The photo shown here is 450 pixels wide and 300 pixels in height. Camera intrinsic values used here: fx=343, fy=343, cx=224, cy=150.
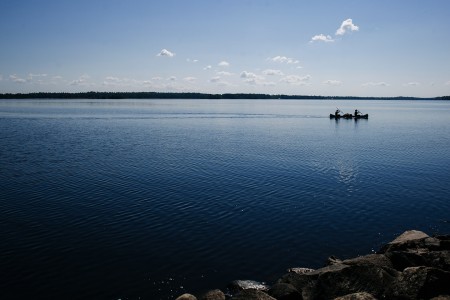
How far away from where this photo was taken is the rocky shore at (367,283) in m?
13.1

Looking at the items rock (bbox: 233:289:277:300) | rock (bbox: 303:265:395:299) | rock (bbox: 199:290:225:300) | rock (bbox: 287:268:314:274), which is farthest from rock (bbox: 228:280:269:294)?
rock (bbox: 303:265:395:299)

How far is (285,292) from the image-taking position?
14383 millimetres

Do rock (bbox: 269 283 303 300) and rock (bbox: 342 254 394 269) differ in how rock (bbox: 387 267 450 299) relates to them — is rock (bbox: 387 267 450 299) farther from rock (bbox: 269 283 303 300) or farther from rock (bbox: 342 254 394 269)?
rock (bbox: 269 283 303 300)

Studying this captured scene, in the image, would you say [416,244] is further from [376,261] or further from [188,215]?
[188,215]


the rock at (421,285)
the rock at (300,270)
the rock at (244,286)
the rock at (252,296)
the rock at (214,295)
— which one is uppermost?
the rock at (421,285)

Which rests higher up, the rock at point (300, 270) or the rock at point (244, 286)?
the rock at point (300, 270)

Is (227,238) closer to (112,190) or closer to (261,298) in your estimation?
(261,298)

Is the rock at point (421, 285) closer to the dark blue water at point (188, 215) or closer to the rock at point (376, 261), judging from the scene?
the rock at point (376, 261)

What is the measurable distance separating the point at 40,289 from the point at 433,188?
110ft

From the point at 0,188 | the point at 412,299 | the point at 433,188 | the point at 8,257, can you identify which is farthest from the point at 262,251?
the point at 0,188

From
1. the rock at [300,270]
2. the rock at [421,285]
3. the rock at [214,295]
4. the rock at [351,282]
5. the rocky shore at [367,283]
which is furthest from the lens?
the rock at [300,270]

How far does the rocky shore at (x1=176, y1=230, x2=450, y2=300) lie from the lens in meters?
13.1

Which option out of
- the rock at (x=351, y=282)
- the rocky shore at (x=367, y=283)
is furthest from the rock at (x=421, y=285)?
the rock at (x=351, y=282)

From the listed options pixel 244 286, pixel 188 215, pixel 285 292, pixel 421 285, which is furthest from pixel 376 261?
pixel 188 215
